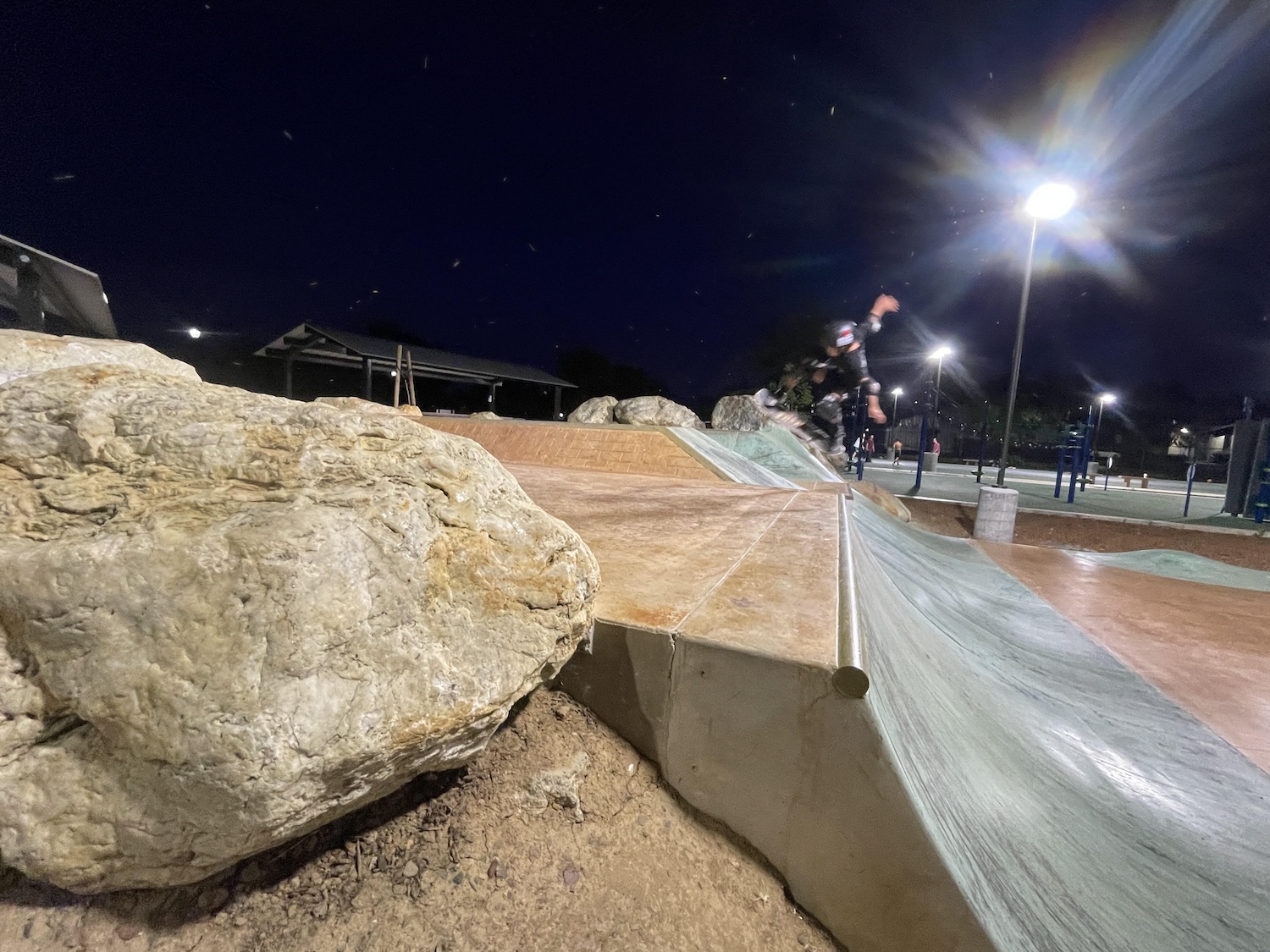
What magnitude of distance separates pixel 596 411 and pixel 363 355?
7330 millimetres

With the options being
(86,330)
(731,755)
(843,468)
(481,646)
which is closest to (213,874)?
(481,646)

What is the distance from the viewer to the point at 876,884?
1.35m

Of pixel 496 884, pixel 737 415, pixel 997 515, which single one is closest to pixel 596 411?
pixel 737 415

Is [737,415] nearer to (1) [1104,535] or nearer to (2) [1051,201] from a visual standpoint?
(2) [1051,201]

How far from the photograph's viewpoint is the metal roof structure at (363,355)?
15117 millimetres

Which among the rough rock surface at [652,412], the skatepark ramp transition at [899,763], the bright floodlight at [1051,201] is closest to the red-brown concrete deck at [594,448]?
the skatepark ramp transition at [899,763]

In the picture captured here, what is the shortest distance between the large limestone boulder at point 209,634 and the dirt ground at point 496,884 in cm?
13

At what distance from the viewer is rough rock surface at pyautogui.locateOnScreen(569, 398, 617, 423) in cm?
1577

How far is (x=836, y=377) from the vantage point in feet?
44.5

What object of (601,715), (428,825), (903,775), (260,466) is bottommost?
(428,825)

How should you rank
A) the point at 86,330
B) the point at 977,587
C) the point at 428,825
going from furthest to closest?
1. the point at 86,330
2. the point at 977,587
3. the point at 428,825

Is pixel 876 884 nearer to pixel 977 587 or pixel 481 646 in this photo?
pixel 481 646

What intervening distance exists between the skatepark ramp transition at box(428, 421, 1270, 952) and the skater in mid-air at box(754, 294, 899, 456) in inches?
438

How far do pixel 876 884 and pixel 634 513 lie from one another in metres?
2.64
